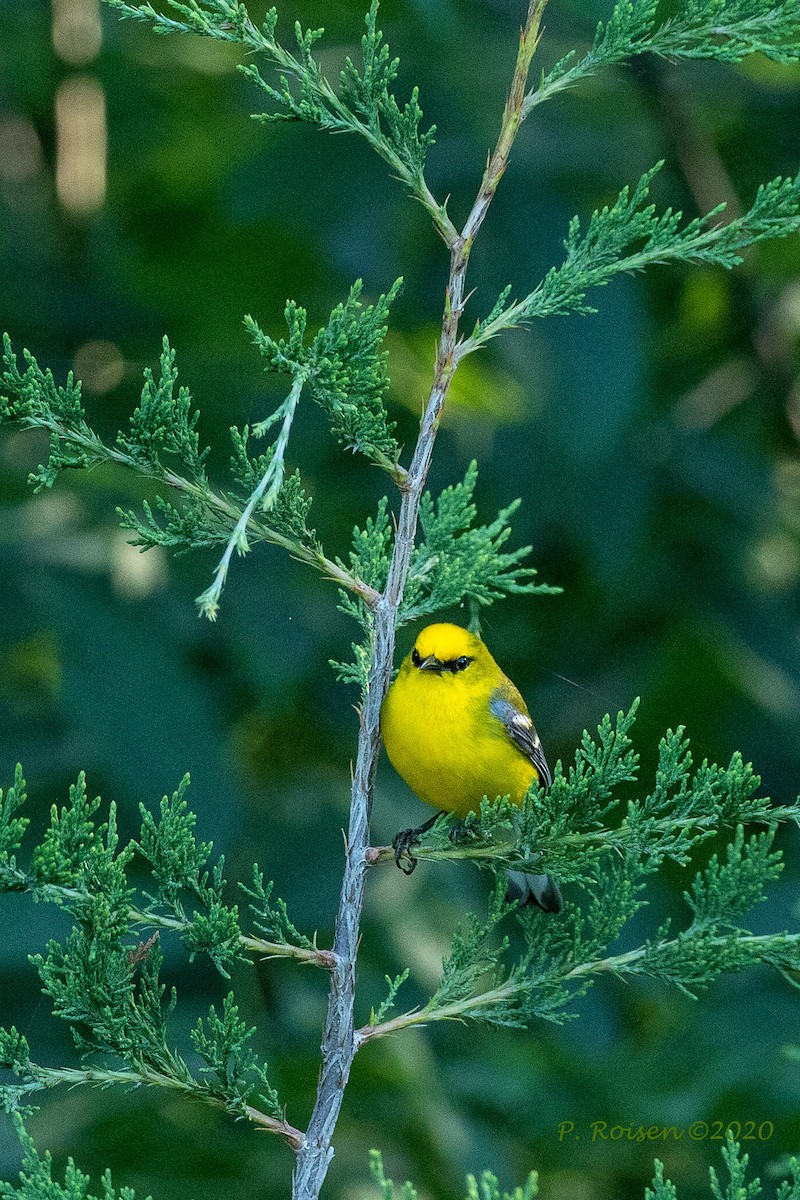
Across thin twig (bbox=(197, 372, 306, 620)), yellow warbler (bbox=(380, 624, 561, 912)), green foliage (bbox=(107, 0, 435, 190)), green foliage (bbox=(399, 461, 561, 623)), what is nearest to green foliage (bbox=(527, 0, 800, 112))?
green foliage (bbox=(107, 0, 435, 190))

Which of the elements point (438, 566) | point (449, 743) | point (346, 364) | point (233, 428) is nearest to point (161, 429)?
point (233, 428)

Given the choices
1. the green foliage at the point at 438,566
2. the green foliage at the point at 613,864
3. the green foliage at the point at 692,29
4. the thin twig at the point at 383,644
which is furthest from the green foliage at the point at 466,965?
the green foliage at the point at 692,29

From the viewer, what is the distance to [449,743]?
2.97 meters

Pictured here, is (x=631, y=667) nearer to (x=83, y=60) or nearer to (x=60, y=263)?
(x=60, y=263)

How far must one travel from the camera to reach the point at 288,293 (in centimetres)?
463

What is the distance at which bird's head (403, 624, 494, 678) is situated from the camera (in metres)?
3.15

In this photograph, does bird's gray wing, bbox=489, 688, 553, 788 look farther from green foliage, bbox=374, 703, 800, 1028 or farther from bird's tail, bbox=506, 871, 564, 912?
green foliage, bbox=374, 703, 800, 1028

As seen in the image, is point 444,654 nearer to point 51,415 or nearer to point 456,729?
point 456,729

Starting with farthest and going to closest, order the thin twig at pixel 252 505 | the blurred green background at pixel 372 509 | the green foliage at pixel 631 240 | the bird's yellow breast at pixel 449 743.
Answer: the blurred green background at pixel 372 509 < the bird's yellow breast at pixel 449 743 < the green foliage at pixel 631 240 < the thin twig at pixel 252 505

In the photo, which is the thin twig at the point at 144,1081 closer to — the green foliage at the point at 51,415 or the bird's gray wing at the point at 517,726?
the green foliage at the point at 51,415

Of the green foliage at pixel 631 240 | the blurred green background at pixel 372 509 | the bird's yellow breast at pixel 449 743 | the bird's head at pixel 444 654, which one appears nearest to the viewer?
the green foliage at pixel 631 240

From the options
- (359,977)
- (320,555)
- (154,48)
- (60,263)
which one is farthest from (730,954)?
(154,48)

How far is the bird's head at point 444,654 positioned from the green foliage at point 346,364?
1.08 meters

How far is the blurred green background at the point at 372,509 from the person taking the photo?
3.51 metres
